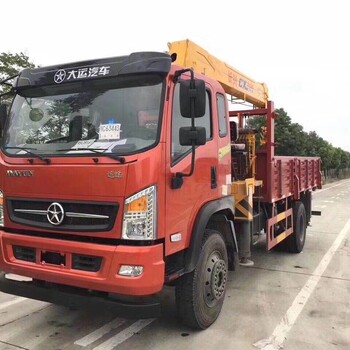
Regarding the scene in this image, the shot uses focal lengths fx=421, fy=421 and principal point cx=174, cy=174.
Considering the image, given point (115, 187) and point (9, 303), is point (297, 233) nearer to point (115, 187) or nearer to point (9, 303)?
point (9, 303)

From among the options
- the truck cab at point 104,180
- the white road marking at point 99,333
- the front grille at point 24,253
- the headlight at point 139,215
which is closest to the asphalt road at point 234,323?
the white road marking at point 99,333

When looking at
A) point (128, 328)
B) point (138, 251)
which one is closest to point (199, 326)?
point (128, 328)

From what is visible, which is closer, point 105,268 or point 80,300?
point 105,268

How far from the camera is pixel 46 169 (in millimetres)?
3725

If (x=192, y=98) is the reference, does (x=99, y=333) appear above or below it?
below

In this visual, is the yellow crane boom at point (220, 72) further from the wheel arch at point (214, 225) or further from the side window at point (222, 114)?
the wheel arch at point (214, 225)

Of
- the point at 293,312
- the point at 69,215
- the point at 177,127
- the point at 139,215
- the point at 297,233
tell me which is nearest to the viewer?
the point at 139,215

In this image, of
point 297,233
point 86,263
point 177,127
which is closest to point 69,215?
point 86,263

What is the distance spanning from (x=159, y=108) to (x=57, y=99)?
1.10 metres

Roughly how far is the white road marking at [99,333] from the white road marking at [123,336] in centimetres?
14

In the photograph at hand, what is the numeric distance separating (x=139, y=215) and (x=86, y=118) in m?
1.08

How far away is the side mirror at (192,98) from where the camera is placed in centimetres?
349

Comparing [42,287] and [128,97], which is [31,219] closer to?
[42,287]

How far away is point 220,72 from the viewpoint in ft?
17.5
